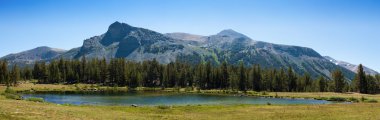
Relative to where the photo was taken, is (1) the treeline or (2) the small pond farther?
(1) the treeline

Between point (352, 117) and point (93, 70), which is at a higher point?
point (93, 70)

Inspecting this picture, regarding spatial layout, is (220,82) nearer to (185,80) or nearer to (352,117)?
(185,80)

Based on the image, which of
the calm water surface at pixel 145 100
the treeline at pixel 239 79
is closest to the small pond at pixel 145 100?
the calm water surface at pixel 145 100

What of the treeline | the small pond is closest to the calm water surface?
the small pond

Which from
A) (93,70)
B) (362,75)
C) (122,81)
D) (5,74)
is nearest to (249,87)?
(362,75)

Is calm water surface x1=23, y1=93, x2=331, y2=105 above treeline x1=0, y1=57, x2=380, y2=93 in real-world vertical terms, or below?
below

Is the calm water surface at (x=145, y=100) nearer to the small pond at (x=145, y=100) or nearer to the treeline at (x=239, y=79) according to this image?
the small pond at (x=145, y=100)

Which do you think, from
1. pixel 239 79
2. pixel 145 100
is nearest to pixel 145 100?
pixel 145 100

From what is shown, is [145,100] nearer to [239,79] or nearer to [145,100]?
[145,100]

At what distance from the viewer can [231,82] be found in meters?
180

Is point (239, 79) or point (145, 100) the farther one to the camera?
point (239, 79)

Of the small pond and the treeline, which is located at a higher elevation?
the treeline

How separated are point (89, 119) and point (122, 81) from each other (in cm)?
15742

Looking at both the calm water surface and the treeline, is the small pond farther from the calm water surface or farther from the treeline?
the treeline
